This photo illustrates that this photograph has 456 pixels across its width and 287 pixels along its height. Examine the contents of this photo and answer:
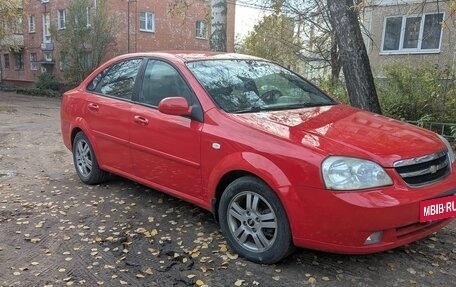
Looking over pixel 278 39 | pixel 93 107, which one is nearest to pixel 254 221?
pixel 93 107

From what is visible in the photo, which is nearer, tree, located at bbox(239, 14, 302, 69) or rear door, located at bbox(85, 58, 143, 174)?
rear door, located at bbox(85, 58, 143, 174)

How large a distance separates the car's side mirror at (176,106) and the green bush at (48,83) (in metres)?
26.8

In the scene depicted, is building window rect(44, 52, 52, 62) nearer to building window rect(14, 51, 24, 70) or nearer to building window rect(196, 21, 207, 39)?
building window rect(14, 51, 24, 70)

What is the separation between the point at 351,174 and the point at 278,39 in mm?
14242

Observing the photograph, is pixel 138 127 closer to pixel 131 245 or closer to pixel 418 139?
pixel 131 245

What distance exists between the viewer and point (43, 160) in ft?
23.2

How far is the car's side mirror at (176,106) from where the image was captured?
381cm

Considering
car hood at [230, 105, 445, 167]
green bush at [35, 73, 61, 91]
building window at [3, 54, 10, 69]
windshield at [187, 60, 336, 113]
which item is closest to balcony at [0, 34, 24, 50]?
green bush at [35, 73, 61, 91]

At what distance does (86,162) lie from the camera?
5562 millimetres

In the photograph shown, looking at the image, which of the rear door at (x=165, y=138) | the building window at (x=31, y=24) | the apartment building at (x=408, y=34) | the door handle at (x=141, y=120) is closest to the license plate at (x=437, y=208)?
the rear door at (x=165, y=138)

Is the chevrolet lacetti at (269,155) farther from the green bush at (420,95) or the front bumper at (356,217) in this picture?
the green bush at (420,95)

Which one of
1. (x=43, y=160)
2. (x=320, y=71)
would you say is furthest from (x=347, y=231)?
(x=320, y=71)

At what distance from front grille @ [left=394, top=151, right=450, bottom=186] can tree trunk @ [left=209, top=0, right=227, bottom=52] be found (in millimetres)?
7070

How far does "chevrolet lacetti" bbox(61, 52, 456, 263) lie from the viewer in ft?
9.94
